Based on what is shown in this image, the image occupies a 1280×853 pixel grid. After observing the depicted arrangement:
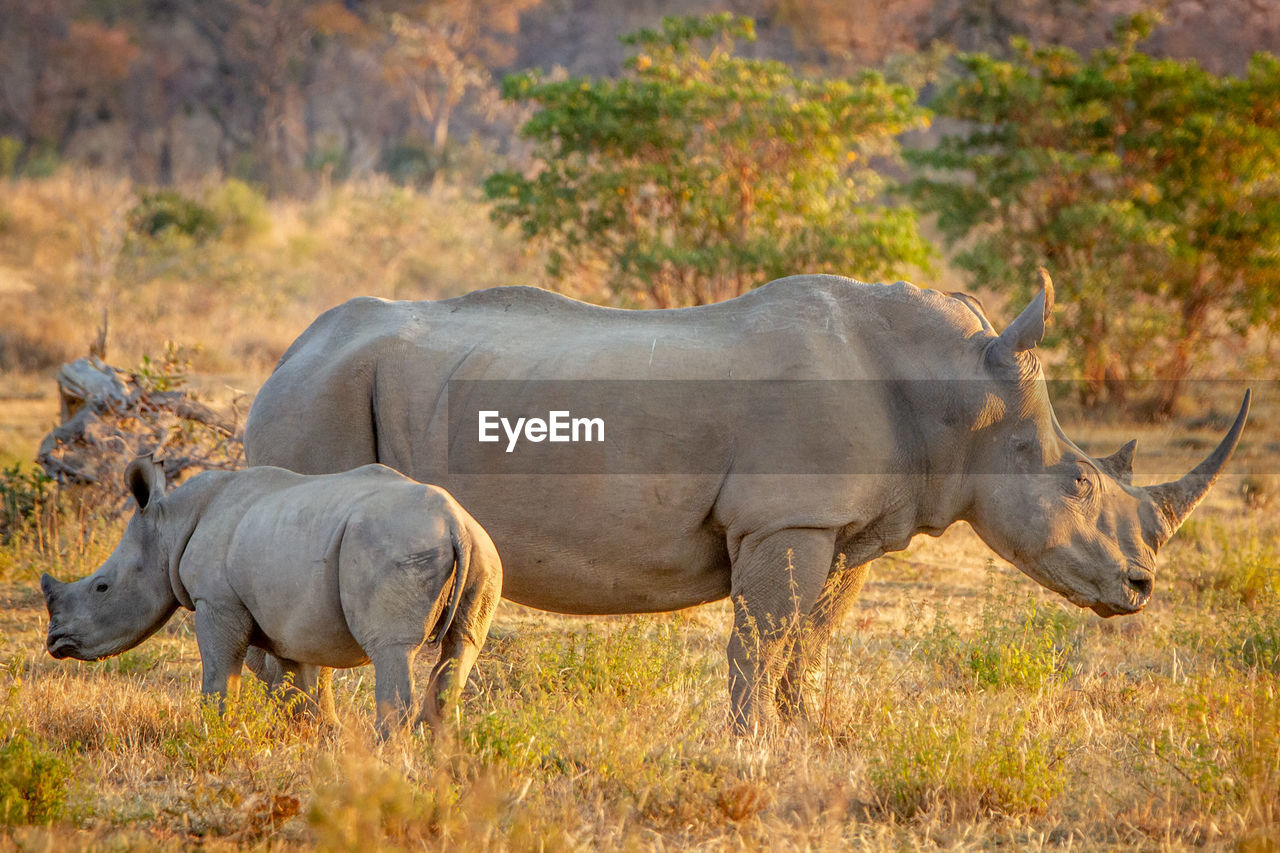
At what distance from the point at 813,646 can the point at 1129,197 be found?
13157 millimetres

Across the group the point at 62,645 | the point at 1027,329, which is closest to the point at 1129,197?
the point at 1027,329

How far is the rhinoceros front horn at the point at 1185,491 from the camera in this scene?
6051 millimetres

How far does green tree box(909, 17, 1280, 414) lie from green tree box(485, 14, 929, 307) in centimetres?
180

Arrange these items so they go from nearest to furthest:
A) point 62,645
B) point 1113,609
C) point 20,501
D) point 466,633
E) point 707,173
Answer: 1. point 466,633
2. point 62,645
3. point 1113,609
4. point 20,501
5. point 707,173

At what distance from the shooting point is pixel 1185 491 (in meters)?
6.08

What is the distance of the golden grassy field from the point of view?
181 inches

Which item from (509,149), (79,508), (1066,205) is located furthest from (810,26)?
(79,508)

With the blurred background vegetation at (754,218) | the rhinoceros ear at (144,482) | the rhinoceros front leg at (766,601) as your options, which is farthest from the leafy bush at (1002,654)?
the blurred background vegetation at (754,218)

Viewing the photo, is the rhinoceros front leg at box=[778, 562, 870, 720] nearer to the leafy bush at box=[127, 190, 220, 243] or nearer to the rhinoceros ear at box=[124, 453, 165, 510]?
the rhinoceros ear at box=[124, 453, 165, 510]

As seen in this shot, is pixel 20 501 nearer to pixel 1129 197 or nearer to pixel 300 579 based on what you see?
pixel 300 579

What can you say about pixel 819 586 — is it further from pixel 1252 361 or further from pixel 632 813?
pixel 1252 361

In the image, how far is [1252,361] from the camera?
1698cm

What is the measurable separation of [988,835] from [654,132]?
12.0m

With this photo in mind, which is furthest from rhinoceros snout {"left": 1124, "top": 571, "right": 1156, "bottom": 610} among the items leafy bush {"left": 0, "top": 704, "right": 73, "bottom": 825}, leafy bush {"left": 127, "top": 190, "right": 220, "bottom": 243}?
leafy bush {"left": 127, "top": 190, "right": 220, "bottom": 243}
